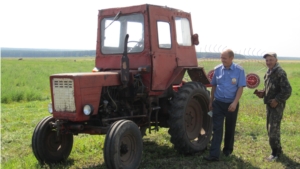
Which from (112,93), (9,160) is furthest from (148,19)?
(9,160)

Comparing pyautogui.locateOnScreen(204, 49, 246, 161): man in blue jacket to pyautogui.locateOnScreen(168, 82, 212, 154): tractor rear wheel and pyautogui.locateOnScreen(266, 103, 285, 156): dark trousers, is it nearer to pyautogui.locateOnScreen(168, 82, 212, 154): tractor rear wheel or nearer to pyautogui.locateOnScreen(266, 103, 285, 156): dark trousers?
pyautogui.locateOnScreen(168, 82, 212, 154): tractor rear wheel

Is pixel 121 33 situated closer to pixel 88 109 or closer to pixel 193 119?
pixel 88 109

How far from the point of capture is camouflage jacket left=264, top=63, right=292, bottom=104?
5.61 metres

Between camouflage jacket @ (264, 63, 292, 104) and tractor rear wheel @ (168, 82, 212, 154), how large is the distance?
47.6 inches

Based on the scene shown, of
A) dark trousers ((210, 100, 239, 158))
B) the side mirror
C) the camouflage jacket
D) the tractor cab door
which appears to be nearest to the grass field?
dark trousers ((210, 100, 239, 158))

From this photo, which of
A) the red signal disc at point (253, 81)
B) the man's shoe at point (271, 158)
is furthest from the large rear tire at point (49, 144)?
the red signal disc at point (253, 81)

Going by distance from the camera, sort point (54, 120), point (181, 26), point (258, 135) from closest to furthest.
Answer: point (54, 120) < point (181, 26) < point (258, 135)

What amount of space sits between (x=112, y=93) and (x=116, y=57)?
75 centimetres

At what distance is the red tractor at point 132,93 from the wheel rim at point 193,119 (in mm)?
18

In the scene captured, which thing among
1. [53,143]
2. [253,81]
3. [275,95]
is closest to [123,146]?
[53,143]

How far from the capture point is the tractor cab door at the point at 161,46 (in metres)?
5.86

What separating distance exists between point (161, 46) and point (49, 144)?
7.84ft

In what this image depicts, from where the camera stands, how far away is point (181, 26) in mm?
6621

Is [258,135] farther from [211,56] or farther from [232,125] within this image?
[211,56]
